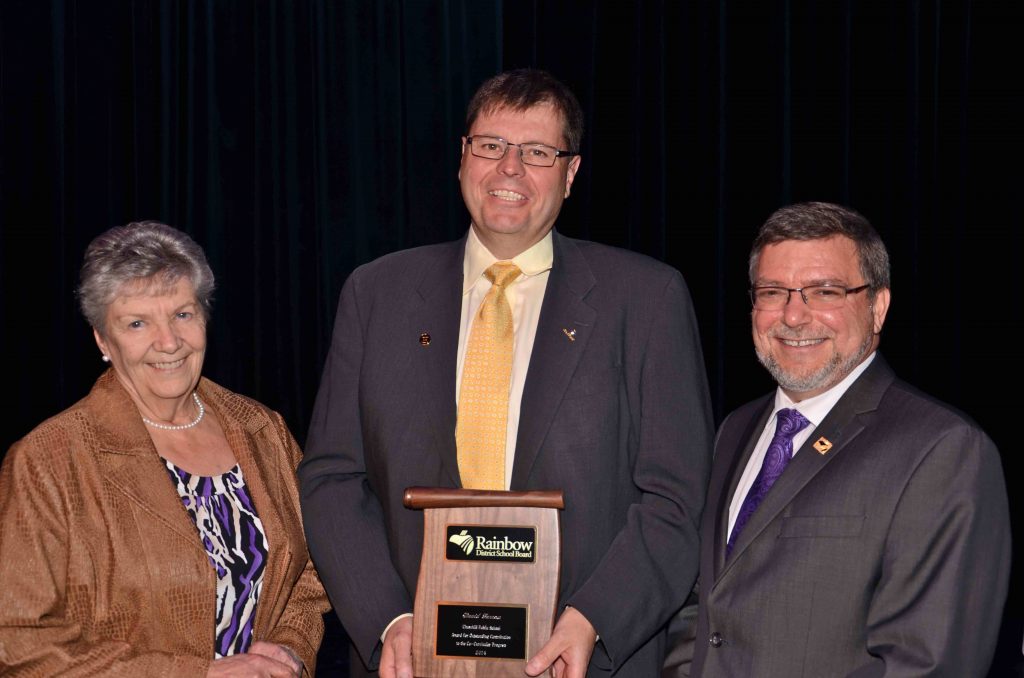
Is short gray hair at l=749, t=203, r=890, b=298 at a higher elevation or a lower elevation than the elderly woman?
higher

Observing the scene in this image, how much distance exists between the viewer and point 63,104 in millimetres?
5559

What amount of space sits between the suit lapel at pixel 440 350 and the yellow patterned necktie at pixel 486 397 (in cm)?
3

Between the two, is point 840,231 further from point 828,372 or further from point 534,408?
point 534,408

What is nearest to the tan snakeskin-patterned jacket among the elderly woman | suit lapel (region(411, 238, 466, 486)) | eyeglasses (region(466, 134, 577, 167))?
the elderly woman

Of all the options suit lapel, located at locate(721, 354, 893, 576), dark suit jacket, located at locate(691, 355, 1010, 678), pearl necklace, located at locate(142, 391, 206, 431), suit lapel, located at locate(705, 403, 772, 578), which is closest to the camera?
dark suit jacket, located at locate(691, 355, 1010, 678)

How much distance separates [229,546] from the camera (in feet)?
8.44

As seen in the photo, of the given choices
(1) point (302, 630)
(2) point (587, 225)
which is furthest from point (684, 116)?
(1) point (302, 630)

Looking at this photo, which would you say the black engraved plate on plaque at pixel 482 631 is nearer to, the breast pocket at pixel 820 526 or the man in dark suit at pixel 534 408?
the man in dark suit at pixel 534 408

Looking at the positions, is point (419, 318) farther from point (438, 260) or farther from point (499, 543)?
point (499, 543)

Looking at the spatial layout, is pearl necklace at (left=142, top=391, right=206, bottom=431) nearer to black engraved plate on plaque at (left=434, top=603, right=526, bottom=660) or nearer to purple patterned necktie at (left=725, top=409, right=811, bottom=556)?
black engraved plate on plaque at (left=434, top=603, right=526, bottom=660)

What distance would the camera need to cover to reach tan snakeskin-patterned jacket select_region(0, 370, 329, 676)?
7.57ft

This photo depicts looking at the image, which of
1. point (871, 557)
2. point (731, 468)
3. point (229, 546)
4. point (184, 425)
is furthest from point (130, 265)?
point (871, 557)

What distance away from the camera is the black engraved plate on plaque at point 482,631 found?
85.4 inches

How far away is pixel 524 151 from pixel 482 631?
1013 mm
